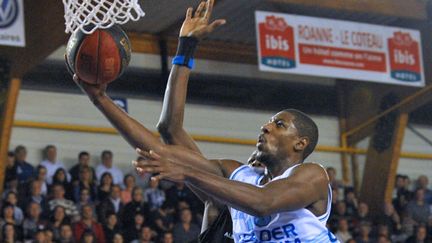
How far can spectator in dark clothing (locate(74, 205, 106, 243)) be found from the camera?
11573 millimetres

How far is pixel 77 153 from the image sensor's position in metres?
15.1

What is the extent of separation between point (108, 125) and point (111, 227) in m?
3.90

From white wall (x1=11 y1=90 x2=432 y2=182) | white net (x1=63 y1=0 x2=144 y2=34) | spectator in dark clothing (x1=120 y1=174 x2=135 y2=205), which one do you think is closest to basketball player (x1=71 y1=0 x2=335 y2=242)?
white net (x1=63 y1=0 x2=144 y2=34)

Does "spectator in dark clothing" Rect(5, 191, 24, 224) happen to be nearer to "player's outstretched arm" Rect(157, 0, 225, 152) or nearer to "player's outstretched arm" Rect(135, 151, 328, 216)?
"player's outstretched arm" Rect(157, 0, 225, 152)

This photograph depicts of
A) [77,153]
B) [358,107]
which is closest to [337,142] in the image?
[358,107]

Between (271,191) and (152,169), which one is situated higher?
(152,169)

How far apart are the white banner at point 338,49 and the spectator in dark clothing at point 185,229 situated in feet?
7.59

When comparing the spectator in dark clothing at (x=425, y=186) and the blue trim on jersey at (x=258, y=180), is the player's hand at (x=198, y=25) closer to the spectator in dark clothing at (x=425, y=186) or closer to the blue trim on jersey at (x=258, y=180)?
the blue trim on jersey at (x=258, y=180)

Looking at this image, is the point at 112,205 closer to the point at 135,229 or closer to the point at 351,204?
the point at 135,229

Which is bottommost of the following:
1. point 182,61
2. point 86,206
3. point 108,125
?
point 86,206

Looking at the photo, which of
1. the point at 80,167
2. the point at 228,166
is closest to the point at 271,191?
the point at 228,166

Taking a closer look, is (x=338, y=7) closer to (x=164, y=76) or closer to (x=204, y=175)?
(x=164, y=76)

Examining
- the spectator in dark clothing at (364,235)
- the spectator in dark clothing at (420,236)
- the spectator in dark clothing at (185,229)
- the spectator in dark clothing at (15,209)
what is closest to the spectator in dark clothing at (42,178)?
the spectator in dark clothing at (15,209)

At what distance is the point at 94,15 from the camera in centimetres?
511
